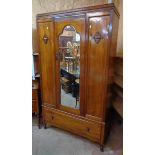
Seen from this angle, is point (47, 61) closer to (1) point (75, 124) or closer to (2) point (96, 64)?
(2) point (96, 64)

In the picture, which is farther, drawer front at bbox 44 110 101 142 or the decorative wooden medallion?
drawer front at bbox 44 110 101 142

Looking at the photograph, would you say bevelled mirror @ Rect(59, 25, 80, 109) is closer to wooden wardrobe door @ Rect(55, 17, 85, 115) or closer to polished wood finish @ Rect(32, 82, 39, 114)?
wooden wardrobe door @ Rect(55, 17, 85, 115)

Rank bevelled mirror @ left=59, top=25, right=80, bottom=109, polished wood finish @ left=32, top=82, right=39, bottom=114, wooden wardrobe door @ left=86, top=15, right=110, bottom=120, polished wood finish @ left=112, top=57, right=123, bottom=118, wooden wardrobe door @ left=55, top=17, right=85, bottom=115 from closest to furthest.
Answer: wooden wardrobe door @ left=86, top=15, right=110, bottom=120 < wooden wardrobe door @ left=55, top=17, right=85, bottom=115 < bevelled mirror @ left=59, top=25, right=80, bottom=109 < polished wood finish @ left=112, top=57, right=123, bottom=118 < polished wood finish @ left=32, top=82, right=39, bottom=114

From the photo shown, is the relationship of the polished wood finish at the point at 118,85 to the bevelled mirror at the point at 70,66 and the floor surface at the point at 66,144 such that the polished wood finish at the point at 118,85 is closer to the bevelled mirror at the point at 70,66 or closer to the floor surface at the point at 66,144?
the floor surface at the point at 66,144

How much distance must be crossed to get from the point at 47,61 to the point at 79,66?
20.4 inches

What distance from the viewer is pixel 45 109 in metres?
2.37

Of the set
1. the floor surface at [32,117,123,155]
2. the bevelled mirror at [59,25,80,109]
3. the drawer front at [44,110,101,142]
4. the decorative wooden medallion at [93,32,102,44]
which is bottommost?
the floor surface at [32,117,123,155]

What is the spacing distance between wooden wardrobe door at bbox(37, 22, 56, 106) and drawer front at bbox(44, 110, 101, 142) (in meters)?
0.20

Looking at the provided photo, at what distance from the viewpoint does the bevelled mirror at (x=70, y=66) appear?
1904 mm

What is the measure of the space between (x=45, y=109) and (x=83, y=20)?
1427mm

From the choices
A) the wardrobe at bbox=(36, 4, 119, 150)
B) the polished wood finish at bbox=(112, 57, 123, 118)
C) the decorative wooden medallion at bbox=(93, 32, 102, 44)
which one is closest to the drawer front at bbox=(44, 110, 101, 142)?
the wardrobe at bbox=(36, 4, 119, 150)

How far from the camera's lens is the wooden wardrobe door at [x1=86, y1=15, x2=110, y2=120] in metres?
1.66
